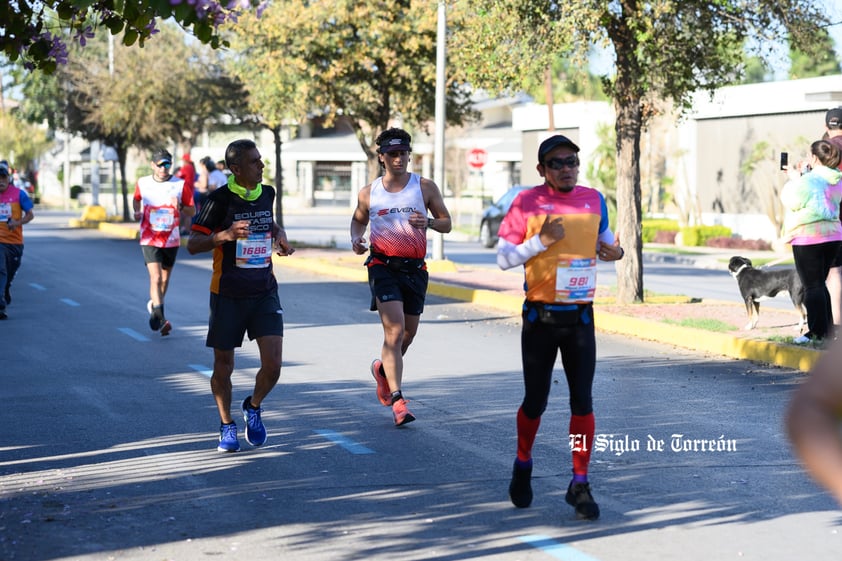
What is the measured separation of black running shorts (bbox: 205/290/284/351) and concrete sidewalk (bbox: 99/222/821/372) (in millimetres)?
5466

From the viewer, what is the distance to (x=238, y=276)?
318 inches

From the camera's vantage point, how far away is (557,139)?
6605mm

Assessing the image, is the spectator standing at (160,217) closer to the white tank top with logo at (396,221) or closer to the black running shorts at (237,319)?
the white tank top with logo at (396,221)

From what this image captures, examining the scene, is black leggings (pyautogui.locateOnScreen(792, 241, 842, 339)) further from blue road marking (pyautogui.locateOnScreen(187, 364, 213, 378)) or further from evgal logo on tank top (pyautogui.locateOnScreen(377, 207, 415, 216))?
blue road marking (pyautogui.locateOnScreen(187, 364, 213, 378))

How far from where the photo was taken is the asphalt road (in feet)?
19.8

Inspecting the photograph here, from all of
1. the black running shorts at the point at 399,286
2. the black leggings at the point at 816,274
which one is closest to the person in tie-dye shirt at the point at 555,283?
the black running shorts at the point at 399,286

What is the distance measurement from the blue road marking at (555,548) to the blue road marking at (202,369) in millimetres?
5791

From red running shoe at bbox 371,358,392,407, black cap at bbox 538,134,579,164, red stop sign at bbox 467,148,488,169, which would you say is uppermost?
red stop sign at bbox 467,148,488,169

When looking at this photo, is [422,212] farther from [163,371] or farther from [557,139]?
[163,371]

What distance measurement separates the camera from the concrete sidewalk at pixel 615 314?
1231 cm

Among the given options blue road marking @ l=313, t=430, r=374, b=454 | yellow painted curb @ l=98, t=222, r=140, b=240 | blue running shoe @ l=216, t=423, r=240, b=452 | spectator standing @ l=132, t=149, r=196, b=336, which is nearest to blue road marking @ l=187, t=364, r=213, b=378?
spectator standing @ l=132, t=149, r=196, b=336

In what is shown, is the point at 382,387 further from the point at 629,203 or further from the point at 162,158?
the point at 629,203

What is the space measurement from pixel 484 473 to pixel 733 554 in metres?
1.95

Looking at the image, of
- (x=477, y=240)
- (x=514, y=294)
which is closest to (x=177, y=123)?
(x=477, y=240)
